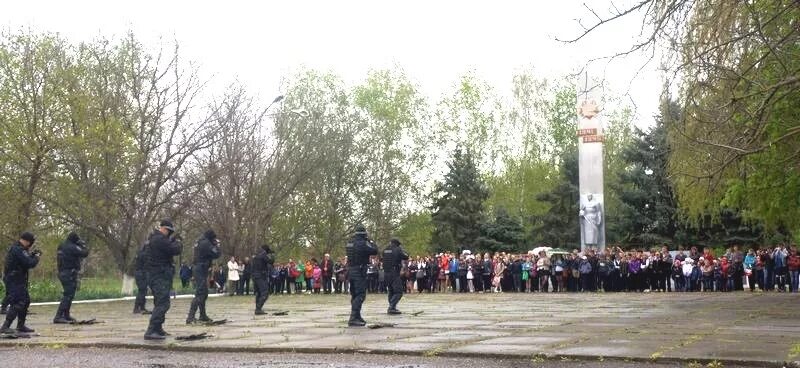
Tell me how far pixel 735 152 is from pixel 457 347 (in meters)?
4.50

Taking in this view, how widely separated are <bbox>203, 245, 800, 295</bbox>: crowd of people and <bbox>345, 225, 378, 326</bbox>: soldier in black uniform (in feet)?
38.8

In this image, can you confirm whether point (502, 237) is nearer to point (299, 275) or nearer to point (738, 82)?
point (299, 275)

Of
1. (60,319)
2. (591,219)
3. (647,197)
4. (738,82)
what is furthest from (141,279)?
(647,197)

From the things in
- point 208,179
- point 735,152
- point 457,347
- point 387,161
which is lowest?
point 457,347

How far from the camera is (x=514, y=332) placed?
14727 millimetres

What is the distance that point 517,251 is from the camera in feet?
161

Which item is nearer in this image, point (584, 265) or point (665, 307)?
point (665, 307)

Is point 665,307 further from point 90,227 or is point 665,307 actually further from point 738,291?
point 90,227

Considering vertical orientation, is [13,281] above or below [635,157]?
below

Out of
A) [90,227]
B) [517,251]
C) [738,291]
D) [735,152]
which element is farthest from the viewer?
[517,251]

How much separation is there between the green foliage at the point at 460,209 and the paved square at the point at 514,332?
28.2 meters

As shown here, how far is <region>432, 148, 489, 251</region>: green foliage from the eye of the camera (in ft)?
167

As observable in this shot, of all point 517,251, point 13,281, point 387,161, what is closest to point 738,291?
point 517,251

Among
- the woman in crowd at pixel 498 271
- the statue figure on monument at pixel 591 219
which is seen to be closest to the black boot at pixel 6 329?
the woman in crowd at pixel 498 271
